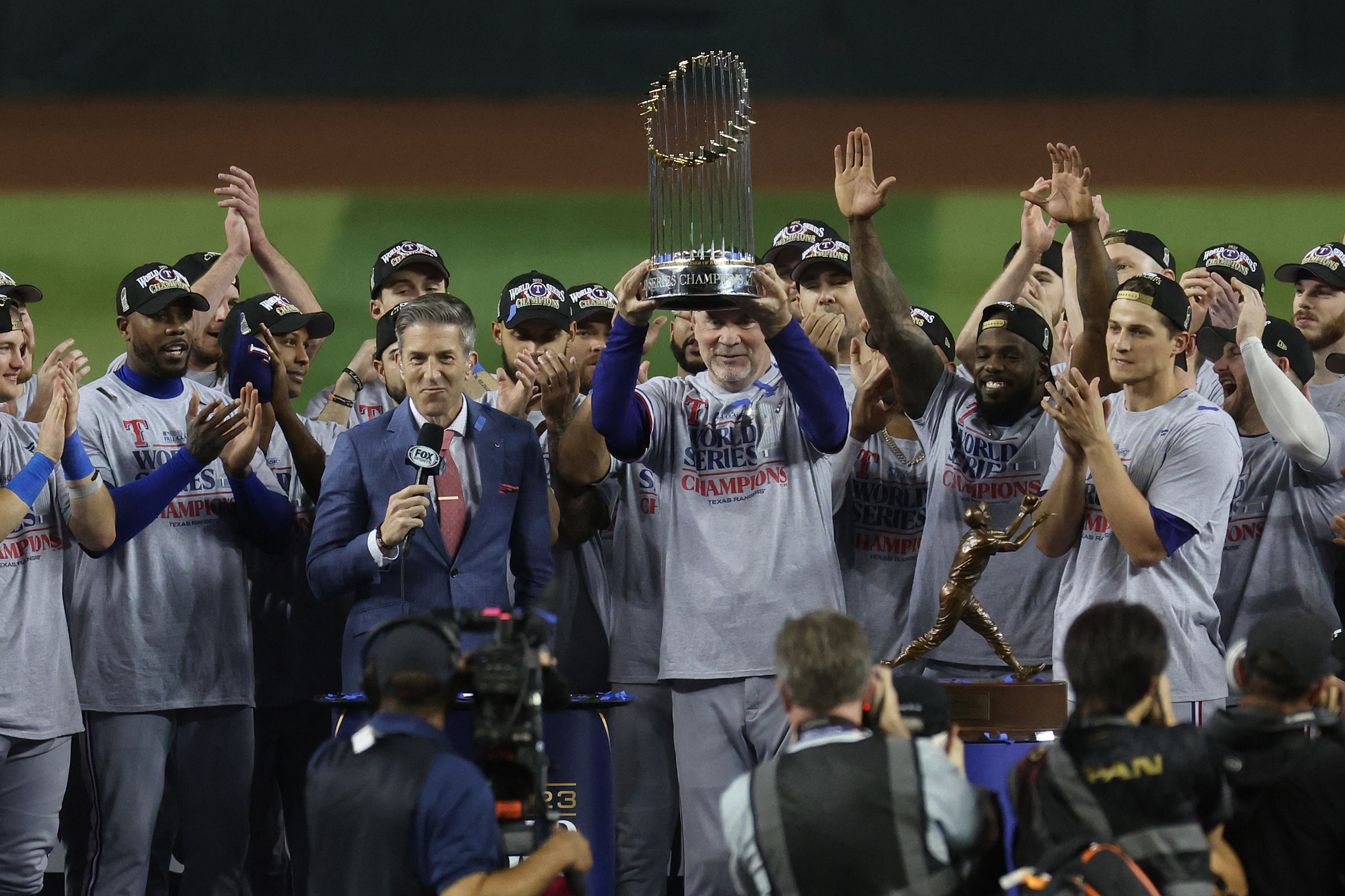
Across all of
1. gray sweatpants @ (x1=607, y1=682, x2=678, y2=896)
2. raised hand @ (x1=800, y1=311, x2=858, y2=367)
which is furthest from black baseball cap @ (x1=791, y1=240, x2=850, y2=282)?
gray sweatpants @ (x1=607, y1=682, x2=678, y2=896)

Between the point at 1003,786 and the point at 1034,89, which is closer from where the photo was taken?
the point at 1003,786

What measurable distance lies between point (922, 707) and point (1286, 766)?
763 millimetres

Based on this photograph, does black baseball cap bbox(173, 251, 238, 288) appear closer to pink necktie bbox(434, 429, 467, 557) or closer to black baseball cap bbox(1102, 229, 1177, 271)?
pink necktie bbox(434, 429, 467, 557)

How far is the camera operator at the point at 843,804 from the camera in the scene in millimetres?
2812

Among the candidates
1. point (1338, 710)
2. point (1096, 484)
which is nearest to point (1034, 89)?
point (1096, 484)

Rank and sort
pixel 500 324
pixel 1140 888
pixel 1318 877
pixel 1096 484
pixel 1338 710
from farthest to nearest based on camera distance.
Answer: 1. pixel 500 324
2. pixel 1096 484
3. pixel 1338 710
4. pixel 1318 877
5. pixel 1140 888

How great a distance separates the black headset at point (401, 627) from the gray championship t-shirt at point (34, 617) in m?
1.95

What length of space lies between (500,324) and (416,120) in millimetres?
3711

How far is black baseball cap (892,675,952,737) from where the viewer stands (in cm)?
331

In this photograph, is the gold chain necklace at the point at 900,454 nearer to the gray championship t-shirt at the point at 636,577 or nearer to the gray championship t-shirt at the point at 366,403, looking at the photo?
the gray championship t-shirt at the point at 636,577

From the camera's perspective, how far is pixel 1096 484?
4.27 meters

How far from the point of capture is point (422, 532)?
4562 mm

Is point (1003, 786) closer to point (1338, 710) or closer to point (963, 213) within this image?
point (1338, 710)

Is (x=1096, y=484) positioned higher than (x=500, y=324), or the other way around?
(x=500, y=324)
